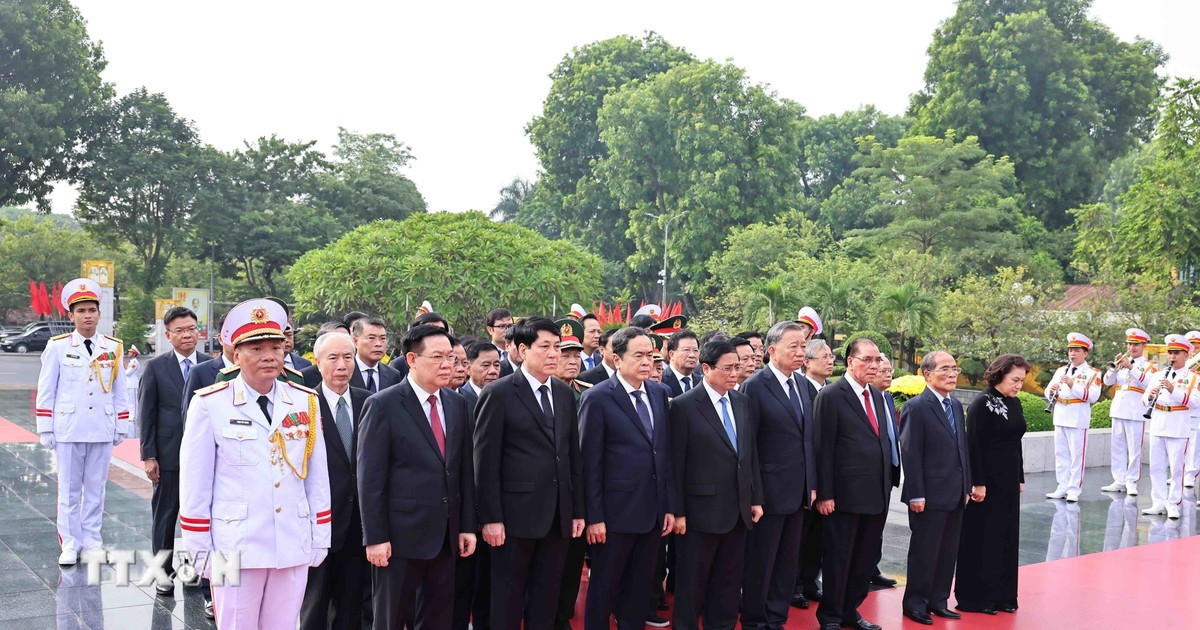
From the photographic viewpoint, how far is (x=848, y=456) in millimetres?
5336

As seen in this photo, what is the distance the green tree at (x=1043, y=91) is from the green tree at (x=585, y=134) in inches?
431

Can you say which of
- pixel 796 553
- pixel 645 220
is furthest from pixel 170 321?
pixel 645 220

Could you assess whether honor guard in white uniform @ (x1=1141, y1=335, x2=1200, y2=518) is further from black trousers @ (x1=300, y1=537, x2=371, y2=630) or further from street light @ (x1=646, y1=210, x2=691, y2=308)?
street light @ (x1=646, y1=210, x2=691, y2=308)

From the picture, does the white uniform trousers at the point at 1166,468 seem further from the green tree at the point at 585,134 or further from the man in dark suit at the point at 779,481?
the green tree at the point at 585,134

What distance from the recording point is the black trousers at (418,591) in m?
4.06

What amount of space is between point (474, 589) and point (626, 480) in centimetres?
101

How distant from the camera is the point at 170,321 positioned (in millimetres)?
5645

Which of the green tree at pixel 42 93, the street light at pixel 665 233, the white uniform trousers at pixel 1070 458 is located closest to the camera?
the white uniform trousers at pixel 1070 458

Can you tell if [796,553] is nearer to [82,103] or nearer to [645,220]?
[82,103]

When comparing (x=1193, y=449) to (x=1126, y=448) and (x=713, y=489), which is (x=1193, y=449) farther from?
(x=713, y=489)

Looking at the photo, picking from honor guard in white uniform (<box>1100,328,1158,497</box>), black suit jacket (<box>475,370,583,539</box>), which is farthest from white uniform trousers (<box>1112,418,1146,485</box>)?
black suit jacket (<box>475,370,583,539</box>)

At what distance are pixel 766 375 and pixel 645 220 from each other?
31.4 m

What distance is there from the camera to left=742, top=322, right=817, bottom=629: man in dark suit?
17.2 feet

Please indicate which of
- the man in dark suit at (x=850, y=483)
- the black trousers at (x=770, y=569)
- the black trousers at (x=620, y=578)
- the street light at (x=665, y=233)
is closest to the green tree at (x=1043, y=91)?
the street light at (x=665, y=233)
